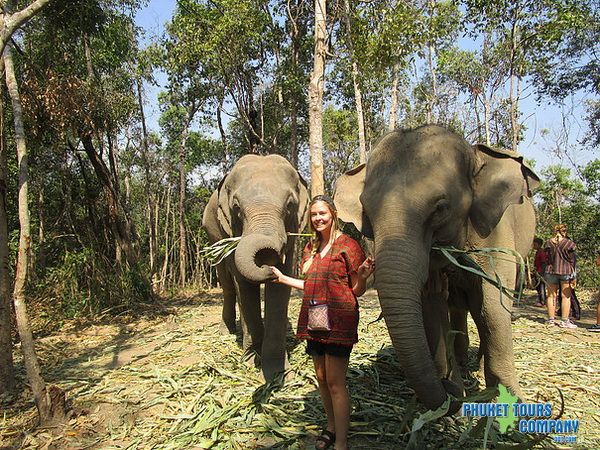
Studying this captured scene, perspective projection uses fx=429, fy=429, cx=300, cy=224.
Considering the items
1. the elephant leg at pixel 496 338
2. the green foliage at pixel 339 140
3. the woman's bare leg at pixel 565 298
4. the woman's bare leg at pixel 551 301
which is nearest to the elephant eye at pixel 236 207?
the elephant leg at pixel 496 338

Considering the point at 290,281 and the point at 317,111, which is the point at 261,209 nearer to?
the point at 290,281

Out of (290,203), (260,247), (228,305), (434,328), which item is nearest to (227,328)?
(228,305)

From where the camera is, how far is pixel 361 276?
2.89 m

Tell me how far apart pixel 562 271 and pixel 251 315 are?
6.01m

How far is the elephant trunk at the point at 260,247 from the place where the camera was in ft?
11.4

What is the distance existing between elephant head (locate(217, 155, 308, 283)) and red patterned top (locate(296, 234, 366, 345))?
578 mm

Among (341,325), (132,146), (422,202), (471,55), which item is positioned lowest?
(341,325)

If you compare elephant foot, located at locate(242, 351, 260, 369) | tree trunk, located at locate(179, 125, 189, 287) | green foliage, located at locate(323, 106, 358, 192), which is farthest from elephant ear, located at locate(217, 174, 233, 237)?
green foliage, located at locate(323, 106, 358, 192)

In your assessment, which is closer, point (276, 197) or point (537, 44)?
point (276, 197)

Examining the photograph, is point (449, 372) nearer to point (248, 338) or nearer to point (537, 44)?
point (248, 338)

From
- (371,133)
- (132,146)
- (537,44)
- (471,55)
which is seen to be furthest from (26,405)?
(471,55)

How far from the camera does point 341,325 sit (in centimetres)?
288

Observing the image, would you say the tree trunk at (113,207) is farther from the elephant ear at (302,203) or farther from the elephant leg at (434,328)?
the elephant leg at (434,328)

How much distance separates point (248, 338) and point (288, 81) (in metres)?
12.7
